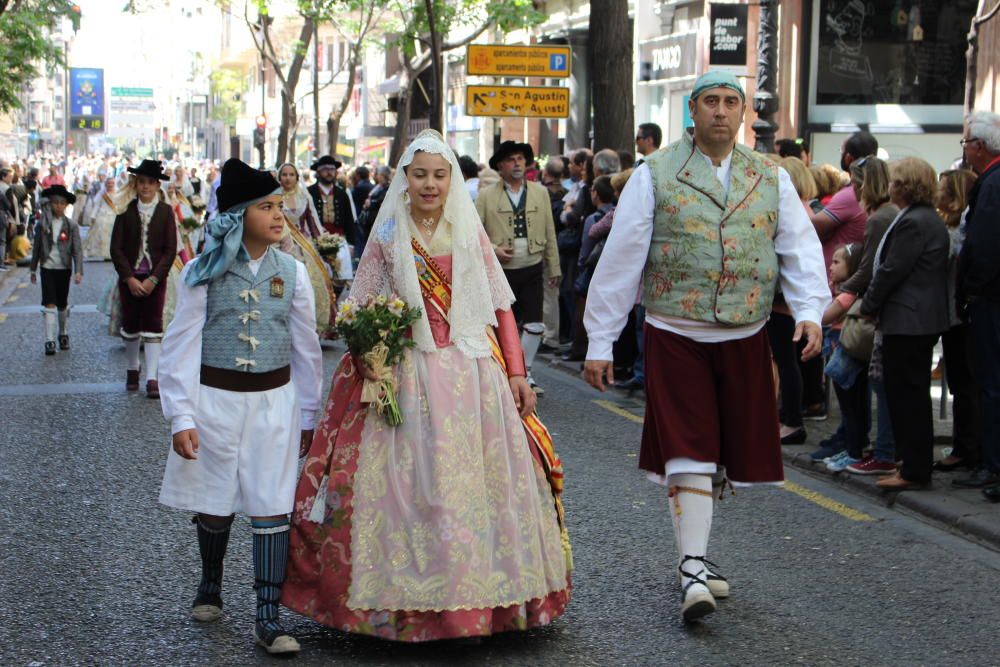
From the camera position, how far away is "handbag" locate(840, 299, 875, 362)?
8.33 m

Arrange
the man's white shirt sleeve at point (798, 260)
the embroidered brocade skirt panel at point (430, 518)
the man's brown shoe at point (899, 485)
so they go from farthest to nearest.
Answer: the man's brown shoe at point (899, 485)
the man's white shirt sleeve at point (798, 260)
the embroidered brocade skirt panel at point (430, 518)

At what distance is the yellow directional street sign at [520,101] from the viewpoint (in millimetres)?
19938

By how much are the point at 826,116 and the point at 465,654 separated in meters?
17.6

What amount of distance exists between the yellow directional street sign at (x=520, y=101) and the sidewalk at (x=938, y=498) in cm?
1108

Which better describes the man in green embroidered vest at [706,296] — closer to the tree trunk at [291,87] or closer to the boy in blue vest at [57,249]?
the boy in blue vest at [57,249]

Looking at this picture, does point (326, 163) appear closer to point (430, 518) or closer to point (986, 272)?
point (986, 272)

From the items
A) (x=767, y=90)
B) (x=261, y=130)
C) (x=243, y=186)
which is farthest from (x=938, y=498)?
(x=261, y=130)

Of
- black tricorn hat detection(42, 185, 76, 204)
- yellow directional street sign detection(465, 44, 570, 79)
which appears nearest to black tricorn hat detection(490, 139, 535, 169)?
black tricorn hat detection(42, 185, 76, 204)

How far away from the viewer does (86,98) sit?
93875 mm

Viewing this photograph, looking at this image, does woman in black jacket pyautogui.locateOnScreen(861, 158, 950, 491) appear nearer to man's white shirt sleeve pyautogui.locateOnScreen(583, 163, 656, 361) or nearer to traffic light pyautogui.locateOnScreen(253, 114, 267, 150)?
man's white shirt sleeve pyautogui.locateOnScreen(583, 163, 656, 361)

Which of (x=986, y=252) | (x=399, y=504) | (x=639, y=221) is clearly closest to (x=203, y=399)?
(x=399, y=504)

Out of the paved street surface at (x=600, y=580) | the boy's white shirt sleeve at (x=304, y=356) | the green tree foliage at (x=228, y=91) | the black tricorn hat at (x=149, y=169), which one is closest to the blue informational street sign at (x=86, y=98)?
the green tree foliage at (x=228, y=91)

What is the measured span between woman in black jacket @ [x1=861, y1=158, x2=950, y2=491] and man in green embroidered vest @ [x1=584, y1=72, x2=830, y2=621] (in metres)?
2.24

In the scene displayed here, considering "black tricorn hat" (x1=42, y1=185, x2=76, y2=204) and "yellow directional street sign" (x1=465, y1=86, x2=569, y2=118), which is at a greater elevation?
"yellow directional street sign" (x1=465, y1=86, x2=569, y2=118)
